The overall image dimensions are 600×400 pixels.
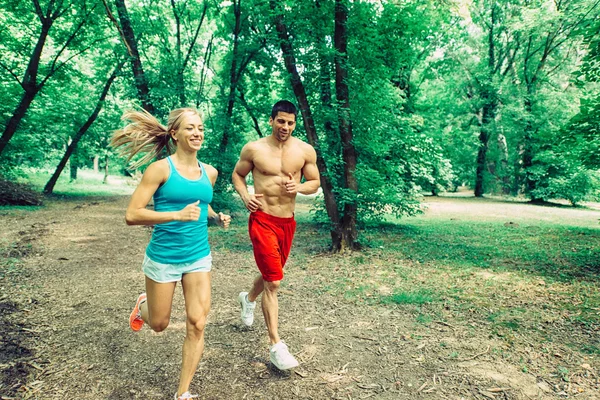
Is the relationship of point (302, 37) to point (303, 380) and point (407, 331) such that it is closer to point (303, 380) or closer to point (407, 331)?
point (407, 331)

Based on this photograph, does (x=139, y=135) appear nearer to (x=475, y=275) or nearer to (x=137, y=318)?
(x=137, y=318)

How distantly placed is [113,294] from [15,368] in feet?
7.41

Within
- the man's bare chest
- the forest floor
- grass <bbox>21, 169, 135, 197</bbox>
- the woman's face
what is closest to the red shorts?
the man's bare chest

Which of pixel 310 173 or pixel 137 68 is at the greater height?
pixel 137 68

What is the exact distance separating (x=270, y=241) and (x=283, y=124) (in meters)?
1.15

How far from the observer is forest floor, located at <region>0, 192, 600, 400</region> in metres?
3.25

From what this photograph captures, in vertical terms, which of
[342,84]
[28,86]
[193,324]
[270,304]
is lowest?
[270,304]

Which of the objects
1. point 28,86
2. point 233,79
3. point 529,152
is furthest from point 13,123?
point 529,152

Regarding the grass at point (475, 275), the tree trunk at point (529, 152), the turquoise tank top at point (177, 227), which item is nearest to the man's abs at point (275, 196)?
the turquoise tank top at point (177, 227)

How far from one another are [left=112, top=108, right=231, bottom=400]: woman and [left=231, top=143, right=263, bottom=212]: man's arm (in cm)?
74

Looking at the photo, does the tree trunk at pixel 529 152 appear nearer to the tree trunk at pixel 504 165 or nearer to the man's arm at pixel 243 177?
the tree trunk at pixel 504 165

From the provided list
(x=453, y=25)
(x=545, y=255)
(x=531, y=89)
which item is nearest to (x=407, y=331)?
(x=545, y=255)

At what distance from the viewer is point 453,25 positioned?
75.1ft

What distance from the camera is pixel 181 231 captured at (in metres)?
2.90
